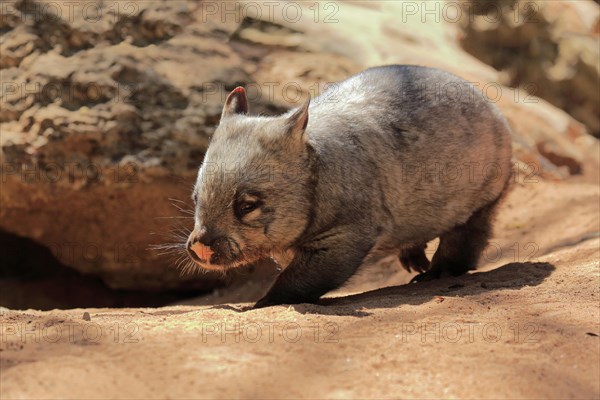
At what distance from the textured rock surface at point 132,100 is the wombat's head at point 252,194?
2.38 metres

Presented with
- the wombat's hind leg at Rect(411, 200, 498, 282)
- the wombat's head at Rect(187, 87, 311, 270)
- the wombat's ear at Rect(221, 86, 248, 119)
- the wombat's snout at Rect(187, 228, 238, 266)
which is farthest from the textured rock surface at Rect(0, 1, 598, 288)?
the wombat's snout at Rect(187, 228, 238, 266)

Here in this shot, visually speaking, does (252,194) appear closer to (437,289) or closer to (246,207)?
(246,207)

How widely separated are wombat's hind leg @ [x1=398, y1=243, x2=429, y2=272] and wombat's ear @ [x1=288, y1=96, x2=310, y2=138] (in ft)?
6.22

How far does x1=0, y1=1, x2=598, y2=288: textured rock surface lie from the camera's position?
6500mm

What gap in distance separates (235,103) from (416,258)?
1963 millimetres

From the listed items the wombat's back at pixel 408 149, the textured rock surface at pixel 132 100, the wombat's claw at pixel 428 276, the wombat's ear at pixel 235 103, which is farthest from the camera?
the textured rock surface at pixel 132 100

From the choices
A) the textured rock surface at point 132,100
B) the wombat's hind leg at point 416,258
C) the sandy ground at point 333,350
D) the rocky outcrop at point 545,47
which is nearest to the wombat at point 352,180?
the wombat's hind leg at point 416,258

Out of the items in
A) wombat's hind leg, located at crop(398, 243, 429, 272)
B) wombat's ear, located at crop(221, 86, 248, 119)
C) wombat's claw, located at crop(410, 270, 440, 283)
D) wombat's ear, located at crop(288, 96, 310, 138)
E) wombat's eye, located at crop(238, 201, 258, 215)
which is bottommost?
wombat's hind leg, located at crop(398, 243, 429, 272)

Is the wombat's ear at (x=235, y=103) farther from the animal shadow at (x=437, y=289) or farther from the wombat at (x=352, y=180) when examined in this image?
the animal shadow at (x=437, y=289)

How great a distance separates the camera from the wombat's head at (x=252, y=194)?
4102 mm

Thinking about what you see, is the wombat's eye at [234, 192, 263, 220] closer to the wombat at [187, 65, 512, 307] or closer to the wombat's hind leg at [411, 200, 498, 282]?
the wombat at [187, 65, 512, 307]

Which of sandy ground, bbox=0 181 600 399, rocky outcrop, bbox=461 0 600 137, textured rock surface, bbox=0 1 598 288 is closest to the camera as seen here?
sandy ground, bbox=0 181 600 399

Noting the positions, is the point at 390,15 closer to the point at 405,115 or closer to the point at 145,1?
the point at 145,1

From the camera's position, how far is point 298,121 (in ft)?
13.7
